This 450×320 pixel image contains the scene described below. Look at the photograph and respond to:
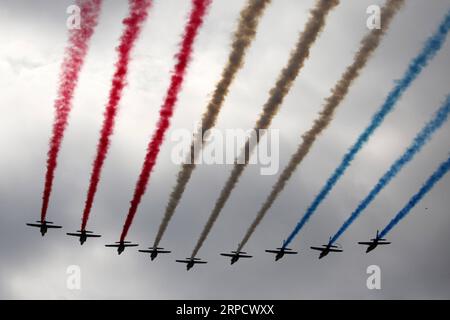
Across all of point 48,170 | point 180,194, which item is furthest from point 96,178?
point 180,194
